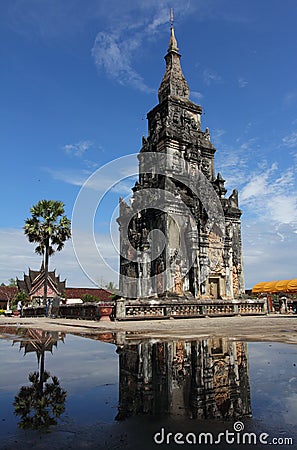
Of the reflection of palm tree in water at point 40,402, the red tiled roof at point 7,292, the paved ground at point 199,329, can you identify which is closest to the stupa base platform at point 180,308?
the paved ground at point 199,329

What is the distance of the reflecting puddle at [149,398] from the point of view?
9.04ft

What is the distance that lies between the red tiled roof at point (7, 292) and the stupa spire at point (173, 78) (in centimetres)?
3638

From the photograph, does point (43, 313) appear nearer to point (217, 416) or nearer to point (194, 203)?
point (194, 203)

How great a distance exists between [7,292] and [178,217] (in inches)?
1462

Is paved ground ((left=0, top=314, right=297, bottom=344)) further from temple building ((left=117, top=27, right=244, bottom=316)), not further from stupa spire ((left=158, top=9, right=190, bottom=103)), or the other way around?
stupa spire ((left=158, top=9, right=190, bottom=103))

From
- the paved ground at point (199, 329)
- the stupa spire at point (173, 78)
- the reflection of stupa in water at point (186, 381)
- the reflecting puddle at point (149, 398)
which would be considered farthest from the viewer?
the stupa spire at point (173, 78)

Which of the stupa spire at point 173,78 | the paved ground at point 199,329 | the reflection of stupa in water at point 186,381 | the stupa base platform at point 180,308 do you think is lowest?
the reflection of stupa in water at point 186,381

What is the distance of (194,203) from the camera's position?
91.9 ft

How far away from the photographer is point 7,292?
174ft

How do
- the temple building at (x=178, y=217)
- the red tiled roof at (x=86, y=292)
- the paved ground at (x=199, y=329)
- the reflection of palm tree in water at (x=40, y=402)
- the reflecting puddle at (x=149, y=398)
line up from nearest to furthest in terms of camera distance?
1. the reflecting puddle at (x=149, y=398)
2. the reflection of palm tree in water at (x=40, y=402)
3. the paved ground at (x=199, y=329)
4. the temple building at (x=178, y=217)
5. the red tiled roof at (x=86, y=292)

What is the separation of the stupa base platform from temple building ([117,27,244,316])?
2079 mm

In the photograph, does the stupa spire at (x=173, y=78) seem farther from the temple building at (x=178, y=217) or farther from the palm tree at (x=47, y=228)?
the palm tree at (x=47, y=228)

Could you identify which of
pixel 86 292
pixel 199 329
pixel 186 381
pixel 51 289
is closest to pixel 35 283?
pixel 51 289

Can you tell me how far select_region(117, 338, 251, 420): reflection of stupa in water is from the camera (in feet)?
11.5
